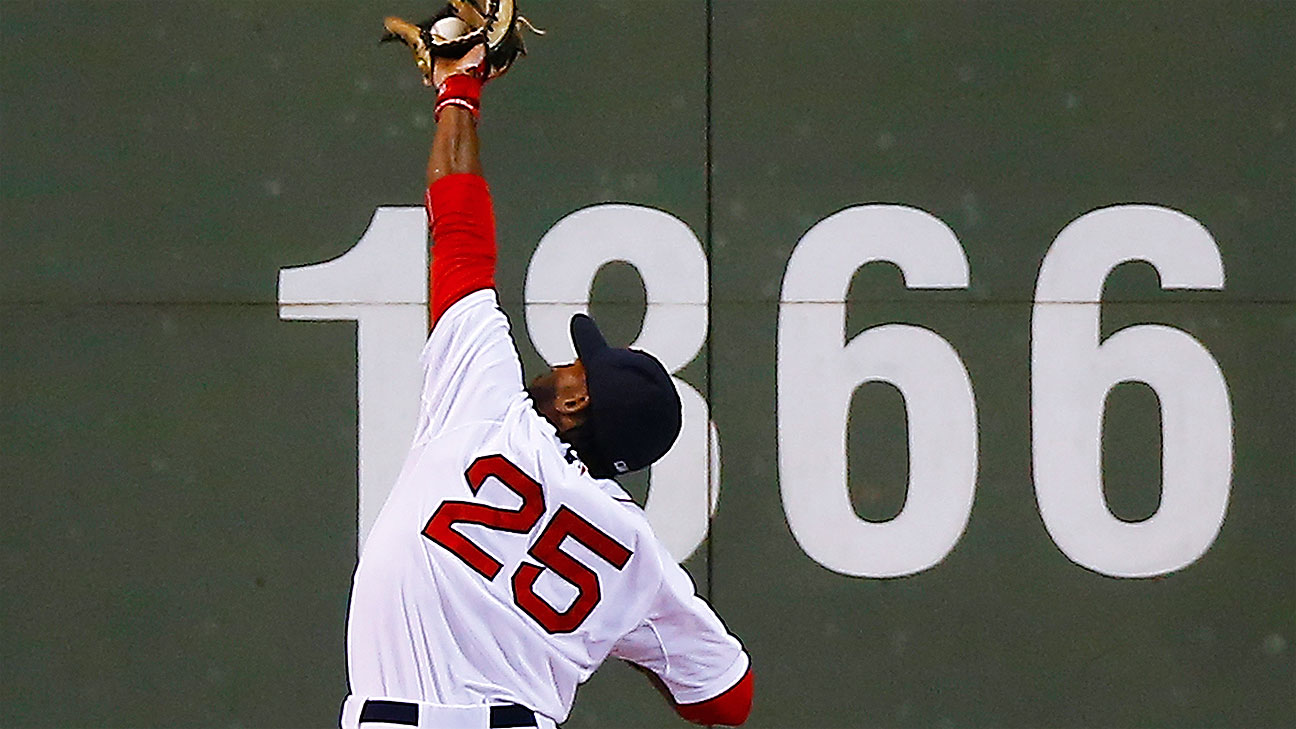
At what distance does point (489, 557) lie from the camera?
2.77 m

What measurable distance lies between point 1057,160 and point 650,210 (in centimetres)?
119

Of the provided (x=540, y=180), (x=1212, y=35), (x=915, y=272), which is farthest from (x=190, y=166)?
(x=1212, y=35)

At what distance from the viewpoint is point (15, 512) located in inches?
194

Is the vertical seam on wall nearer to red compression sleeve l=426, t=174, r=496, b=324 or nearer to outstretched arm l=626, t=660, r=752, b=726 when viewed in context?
outstretched arm l=626, t=660, r=752, b=726

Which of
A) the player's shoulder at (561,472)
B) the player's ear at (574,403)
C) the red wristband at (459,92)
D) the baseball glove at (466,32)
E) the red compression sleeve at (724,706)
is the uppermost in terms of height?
the baseball glove at (466,32)

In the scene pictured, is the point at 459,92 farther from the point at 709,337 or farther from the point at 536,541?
the point at 709,337

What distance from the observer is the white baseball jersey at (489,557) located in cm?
275

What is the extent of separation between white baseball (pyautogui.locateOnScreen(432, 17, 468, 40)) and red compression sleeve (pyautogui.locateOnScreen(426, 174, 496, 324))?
27 cm

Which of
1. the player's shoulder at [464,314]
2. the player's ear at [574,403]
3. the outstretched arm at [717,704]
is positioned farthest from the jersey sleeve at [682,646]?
the player's shoulder at [464,314]

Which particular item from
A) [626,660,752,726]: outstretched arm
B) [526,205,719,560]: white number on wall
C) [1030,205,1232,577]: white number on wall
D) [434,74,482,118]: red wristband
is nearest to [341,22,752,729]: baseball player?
[434,74,482,118]: red wristband

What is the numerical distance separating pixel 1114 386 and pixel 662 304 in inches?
52.6

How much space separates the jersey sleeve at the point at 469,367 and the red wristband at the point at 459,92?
35 cm

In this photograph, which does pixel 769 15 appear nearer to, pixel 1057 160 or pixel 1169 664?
pixel 1057 160

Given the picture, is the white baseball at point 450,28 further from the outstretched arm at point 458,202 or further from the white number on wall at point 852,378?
the white number on wall at point 852,378
